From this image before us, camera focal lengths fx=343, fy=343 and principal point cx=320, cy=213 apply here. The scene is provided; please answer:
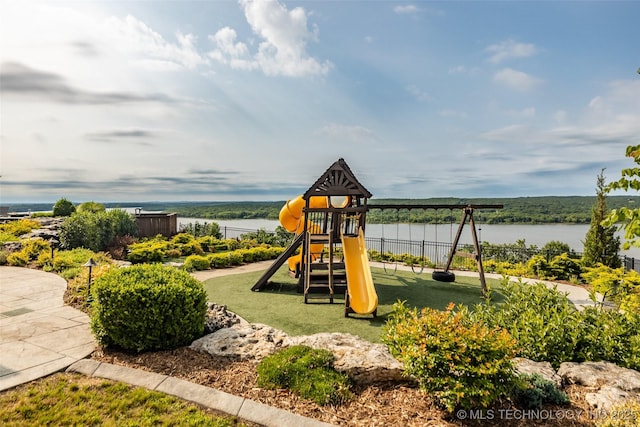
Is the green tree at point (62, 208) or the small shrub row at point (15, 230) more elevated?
the green tree at point (62, 208)

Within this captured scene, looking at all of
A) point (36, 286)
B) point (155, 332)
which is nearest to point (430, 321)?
point (155, 332)

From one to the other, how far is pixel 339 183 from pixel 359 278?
266 cm

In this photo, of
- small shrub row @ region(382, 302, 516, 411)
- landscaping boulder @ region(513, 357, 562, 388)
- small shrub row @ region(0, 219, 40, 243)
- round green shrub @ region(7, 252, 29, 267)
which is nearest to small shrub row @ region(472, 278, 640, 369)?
landscaping boulder @ region(513, 357, 562, 388)

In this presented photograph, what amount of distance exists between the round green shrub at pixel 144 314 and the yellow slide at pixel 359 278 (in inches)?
130

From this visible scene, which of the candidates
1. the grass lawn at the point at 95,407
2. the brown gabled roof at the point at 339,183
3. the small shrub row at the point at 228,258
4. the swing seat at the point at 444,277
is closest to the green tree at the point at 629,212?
the grass lawn at the point at 95,407

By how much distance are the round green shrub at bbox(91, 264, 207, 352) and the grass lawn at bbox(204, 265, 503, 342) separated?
75.3 inches

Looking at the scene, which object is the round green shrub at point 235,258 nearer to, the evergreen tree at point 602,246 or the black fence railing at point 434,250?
the black fence railing at point 434,250

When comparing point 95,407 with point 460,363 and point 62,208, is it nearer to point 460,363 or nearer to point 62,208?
point 460,363

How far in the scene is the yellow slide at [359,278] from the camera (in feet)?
22.2

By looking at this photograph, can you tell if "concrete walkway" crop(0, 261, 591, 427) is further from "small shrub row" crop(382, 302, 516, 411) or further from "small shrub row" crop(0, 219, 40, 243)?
"small shrub row" crop(0, 219, 40, 243)

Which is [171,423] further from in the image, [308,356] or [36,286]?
[36,286]

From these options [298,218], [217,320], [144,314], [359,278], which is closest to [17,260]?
[298,218]

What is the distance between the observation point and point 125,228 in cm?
1563

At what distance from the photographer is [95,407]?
316cm
